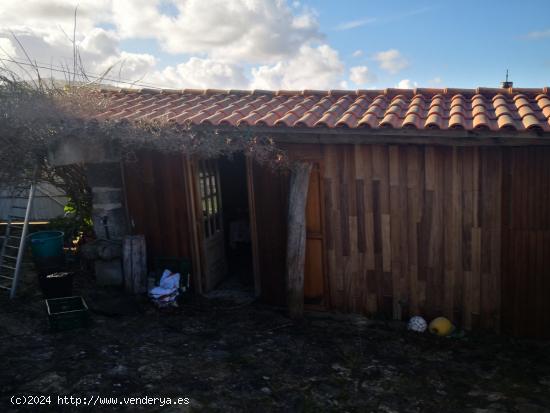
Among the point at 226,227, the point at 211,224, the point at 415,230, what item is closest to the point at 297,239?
the point at 415,230

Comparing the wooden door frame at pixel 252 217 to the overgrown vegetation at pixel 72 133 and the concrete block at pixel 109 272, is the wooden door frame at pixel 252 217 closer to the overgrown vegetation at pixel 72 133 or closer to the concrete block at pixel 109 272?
the overgrown vegetation at pixel 72 133

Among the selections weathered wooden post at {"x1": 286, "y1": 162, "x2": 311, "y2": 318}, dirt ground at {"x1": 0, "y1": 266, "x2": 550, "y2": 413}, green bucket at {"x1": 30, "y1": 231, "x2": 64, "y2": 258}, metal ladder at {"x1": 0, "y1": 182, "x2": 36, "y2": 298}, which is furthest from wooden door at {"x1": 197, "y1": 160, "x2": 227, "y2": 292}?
metal ladder at {"x1": 0, "y1": 182, "x2": 36, "y2": 298}

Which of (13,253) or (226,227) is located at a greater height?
(226,227)

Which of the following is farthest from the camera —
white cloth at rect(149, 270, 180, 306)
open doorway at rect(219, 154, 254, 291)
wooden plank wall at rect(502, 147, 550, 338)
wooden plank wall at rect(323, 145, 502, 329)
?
open doorway at rect(219, 154, 254, 291)

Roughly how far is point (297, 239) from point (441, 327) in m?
2.25

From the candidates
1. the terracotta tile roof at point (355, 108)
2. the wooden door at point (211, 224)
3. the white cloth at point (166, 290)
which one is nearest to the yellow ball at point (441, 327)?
the terracotta tile roof at point (355, 108)

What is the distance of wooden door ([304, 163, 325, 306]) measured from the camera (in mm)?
6891

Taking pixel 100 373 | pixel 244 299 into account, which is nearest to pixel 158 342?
pixel 100 373

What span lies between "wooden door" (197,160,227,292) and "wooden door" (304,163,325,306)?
73.3 inches

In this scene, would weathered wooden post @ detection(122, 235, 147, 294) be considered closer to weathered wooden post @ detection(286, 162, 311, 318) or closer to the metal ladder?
the metal ladder

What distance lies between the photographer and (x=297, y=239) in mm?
6738

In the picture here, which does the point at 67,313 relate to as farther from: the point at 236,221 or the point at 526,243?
the point at 526,243

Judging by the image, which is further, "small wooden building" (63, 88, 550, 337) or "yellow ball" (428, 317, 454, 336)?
"yellow ball" (428, 317, 454, 336)

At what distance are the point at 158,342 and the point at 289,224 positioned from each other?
2347 mm
